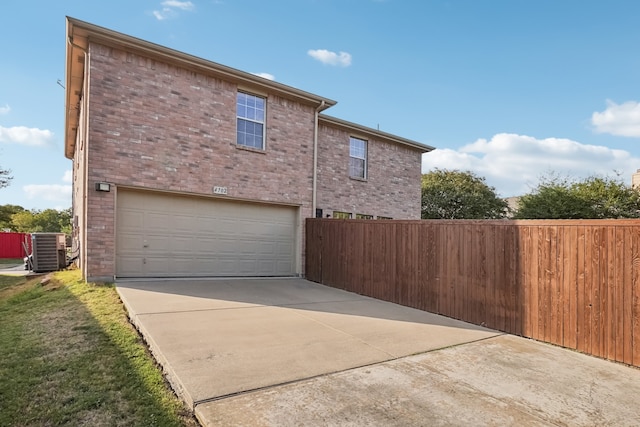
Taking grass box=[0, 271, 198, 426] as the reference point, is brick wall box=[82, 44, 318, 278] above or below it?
above

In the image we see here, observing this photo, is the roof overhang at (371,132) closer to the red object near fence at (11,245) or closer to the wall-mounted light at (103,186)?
the wall-mounted light at (103,186)

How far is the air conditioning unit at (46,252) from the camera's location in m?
11.5

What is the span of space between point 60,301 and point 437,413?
690cm

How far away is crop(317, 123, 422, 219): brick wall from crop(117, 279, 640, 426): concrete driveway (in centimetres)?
692

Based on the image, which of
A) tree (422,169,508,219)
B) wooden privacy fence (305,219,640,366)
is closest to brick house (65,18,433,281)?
wooden privacy fence (305,219,640,366)

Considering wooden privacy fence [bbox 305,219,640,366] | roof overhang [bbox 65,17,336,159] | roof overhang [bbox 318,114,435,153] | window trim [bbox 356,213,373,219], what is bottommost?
wooden privacy fence [bbox 305,219,640,366]

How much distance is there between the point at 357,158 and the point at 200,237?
6899mm

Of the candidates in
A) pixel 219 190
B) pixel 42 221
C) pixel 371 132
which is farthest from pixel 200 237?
pixel 42 221

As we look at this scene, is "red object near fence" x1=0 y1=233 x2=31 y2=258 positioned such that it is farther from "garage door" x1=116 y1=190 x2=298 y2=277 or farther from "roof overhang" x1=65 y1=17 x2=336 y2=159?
"garage door" x1=116 y1=190 x2=298 y2=277

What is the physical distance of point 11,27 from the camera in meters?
9.54

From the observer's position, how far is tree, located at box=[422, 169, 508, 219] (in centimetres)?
2416

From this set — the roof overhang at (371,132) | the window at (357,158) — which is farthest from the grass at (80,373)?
the window at (357,158)

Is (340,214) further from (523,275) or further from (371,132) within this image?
(523,275)

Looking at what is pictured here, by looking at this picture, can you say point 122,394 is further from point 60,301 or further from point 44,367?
point 60,301
